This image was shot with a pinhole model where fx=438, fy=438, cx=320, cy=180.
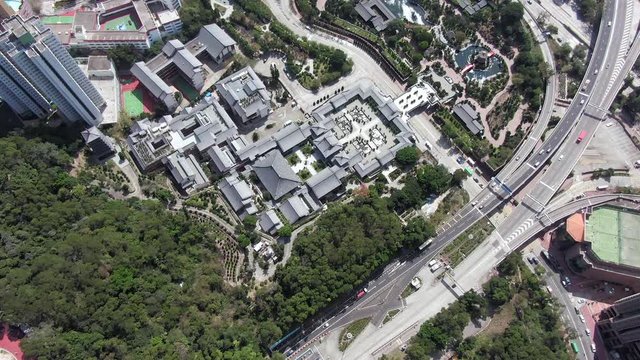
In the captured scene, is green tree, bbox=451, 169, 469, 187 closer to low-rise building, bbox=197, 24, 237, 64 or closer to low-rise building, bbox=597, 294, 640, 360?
low-rise building, bbox=597, 294, 640, 360

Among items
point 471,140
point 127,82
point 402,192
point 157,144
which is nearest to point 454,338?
point 402,192

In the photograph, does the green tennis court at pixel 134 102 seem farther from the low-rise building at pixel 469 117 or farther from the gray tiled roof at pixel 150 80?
the low-rise building at pixel 469 117

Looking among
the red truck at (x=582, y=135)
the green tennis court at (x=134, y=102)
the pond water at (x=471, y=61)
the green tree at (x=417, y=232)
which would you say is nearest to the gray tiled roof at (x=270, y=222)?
the green tree at (x=417, y=232)

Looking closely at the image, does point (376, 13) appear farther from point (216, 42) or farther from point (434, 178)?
point (434, 178)

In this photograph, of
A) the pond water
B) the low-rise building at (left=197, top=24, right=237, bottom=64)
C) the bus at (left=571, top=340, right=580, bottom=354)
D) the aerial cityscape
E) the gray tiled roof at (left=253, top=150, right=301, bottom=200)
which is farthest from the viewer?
the pond water

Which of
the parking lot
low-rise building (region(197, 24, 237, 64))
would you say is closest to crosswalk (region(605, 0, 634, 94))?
the parking lot

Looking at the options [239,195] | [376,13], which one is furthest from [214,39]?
[376,13]

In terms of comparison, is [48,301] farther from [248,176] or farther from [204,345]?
[248,176]
